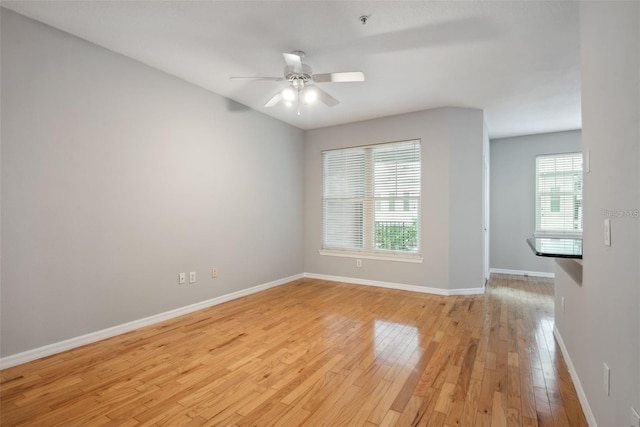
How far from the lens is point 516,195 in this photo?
589 cm

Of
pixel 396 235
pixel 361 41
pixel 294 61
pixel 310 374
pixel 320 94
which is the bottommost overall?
pixel 310 374

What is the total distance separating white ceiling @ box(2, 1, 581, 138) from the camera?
229 centimetres

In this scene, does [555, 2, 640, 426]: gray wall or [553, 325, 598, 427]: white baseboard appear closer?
[555, 2, 640, 426]: gray wall

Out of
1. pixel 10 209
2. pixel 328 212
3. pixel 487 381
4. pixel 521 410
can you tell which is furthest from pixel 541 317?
pixel 10 209

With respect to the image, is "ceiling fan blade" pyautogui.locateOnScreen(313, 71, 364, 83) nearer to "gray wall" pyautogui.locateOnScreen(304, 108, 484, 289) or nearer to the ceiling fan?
the ceiling fan

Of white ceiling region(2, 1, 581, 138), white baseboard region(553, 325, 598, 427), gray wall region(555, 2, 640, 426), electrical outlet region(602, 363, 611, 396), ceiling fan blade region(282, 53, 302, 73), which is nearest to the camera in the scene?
gray wall region(555, 2, 640, 426)

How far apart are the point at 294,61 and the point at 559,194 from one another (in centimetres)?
559

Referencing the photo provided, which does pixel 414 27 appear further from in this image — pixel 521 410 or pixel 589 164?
pixel 521 410

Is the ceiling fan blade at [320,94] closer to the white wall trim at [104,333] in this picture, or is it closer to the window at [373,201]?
the window at [373,201]

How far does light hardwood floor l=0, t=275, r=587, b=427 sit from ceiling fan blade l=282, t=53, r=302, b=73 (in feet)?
8.07

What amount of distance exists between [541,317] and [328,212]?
11.0ft

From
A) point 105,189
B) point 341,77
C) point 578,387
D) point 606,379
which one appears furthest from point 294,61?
point 578,387

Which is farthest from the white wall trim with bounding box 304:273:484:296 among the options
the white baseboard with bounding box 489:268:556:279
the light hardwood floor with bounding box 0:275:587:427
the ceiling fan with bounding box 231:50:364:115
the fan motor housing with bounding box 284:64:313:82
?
the fan motor housing with bounding box 284:64:313:82

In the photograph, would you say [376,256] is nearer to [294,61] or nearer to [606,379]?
[294,61]
